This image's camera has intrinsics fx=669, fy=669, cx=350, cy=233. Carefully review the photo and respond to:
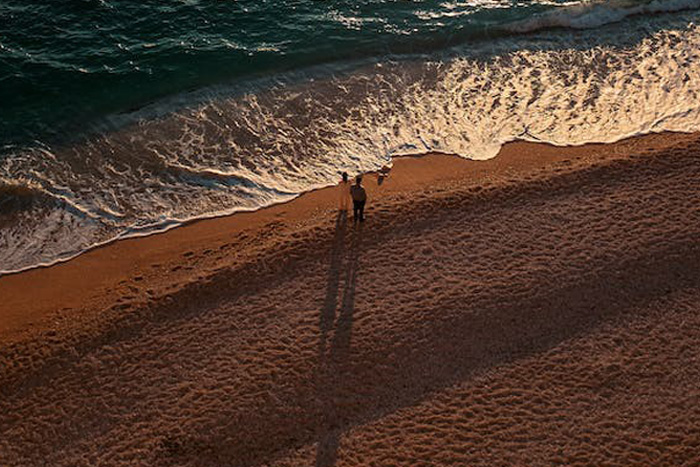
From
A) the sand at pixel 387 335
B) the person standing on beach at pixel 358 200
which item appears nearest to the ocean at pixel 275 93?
the sand at pixel 387 335

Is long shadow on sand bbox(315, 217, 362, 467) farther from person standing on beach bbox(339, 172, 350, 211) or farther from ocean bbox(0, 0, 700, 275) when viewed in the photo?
ocean bbox(0, 0, 700, 275)

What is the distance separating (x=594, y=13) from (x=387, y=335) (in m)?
20.7

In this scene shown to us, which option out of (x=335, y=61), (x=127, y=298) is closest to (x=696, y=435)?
(x=127, y=298)

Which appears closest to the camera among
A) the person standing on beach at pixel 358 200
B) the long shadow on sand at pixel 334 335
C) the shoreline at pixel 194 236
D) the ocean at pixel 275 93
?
the long shadow on sand at pixel 334 335

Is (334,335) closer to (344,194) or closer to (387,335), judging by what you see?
(387,335)

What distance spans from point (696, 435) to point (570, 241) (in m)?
5.47

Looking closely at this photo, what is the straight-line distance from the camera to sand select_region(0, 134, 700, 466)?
500 inches

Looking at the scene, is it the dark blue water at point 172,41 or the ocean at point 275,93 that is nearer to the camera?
the ocean at point 275,93

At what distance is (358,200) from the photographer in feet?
55.1

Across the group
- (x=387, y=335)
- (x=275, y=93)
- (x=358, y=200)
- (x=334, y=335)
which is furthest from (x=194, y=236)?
(x=275, y=93)

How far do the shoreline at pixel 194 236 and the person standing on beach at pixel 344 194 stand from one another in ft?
0.98

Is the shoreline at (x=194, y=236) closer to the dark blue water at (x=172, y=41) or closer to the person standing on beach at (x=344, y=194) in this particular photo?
the person standing on beach at (x=344, y=194)

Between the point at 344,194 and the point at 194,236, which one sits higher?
the point at 344,194

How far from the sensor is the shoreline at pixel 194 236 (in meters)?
16.0
